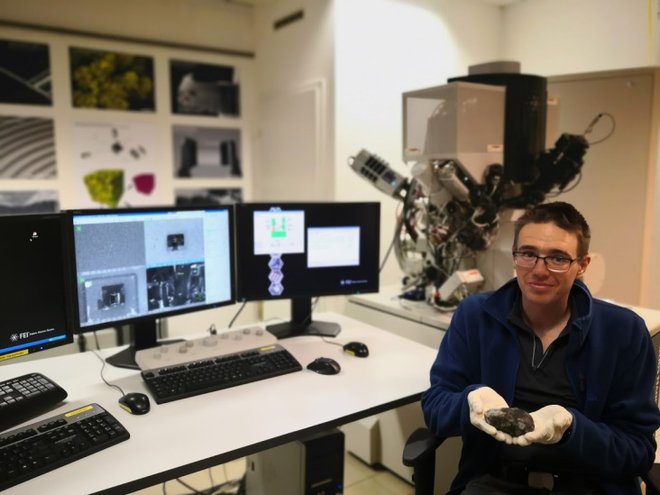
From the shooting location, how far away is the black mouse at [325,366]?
1648 mm

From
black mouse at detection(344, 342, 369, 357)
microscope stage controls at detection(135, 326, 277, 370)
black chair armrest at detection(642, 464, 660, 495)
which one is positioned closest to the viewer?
black chair armrest at detection(642, 464, 660, 495)

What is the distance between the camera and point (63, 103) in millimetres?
3096

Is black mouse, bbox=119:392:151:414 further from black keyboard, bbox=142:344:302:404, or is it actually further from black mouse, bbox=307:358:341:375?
black mouse, bbox=307:358:341:375

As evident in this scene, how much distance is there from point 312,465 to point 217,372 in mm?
454

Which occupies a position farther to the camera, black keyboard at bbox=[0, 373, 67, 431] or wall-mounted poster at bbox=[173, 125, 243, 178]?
wall-mounted poster at bbox=[173, 125, 243, 178]

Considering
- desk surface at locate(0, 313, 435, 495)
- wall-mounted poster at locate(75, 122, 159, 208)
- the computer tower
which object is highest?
wall-mounted poster at locate(75, 122, 159, 208)

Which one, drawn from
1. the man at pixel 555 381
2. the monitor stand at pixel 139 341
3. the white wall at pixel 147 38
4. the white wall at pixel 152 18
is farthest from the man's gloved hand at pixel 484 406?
the white wall at pixel 152 18

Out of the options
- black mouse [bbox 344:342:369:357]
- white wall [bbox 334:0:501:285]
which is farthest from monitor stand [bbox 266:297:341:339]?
white wall [bbox 334:0:501:285]

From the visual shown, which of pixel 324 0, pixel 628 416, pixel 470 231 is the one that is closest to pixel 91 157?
pixel 324 0

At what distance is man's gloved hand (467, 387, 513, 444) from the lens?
3.93ft

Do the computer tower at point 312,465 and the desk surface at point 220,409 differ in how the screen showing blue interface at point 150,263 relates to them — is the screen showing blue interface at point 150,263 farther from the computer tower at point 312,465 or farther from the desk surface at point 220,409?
the computer tower at point 312,465

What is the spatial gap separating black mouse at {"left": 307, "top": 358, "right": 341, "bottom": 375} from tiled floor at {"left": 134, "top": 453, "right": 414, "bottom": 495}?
93 centimetres

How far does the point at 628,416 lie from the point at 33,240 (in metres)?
1.57

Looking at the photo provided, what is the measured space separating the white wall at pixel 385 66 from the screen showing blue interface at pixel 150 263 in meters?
1.46
